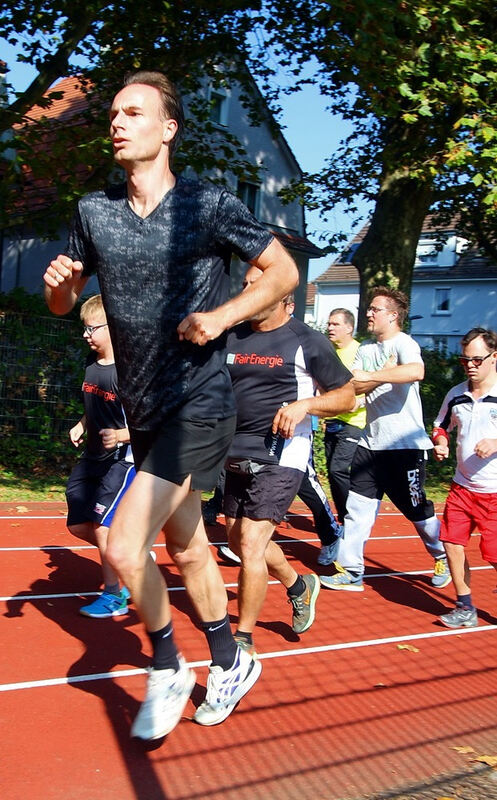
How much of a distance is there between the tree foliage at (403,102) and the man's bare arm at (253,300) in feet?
27.7

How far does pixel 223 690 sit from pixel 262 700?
661 millimetres

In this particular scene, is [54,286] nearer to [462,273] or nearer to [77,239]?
[77,239]

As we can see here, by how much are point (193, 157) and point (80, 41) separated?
8.81ft

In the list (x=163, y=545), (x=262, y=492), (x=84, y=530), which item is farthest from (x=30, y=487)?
(x=262, y=492)

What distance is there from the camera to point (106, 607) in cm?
547

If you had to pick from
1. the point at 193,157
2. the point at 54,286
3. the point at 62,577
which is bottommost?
the point at 62,577

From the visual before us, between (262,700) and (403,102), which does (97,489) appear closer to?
(262,700)

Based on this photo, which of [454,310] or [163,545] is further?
[454,310]

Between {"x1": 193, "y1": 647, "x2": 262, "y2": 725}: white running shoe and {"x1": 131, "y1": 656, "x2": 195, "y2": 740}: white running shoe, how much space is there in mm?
364

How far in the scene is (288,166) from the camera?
31.8m

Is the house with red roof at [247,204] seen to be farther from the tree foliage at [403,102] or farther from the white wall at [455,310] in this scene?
the white wall at [455,310]

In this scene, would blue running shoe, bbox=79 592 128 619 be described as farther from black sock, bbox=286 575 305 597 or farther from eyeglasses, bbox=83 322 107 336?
eyeglasses, bbox=83 322 107 336

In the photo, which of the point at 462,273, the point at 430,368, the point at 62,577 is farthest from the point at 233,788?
the point at 462,273

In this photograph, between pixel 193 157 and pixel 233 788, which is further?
pixel 193 157
